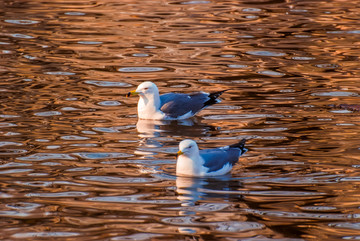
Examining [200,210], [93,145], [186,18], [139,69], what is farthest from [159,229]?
[186,18]

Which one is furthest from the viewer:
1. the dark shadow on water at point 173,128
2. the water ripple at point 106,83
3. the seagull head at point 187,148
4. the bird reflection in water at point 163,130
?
the water ripple at point 106,83

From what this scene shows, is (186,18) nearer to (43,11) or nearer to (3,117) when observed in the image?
(43,11)

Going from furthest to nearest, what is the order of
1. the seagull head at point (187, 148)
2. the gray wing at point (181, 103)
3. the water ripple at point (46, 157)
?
the gray wing at point (181, 103) → the water ripple at point (46, 157) → the seagull head at point (187, 148)

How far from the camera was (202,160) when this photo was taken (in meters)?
9.27

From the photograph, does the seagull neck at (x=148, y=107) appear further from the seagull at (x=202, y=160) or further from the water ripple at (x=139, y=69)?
the water ripple at (x=139, y=69)

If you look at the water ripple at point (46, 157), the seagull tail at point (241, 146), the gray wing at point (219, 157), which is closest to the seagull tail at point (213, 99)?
the seagull tail at point (241, 146)

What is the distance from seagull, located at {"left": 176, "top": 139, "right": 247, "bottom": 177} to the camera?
912cm

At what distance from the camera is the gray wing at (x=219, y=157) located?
928 centimetres

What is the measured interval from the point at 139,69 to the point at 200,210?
815 centimetres

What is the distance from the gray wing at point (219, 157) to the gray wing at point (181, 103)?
305 cm

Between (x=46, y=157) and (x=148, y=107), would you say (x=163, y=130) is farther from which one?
(x=46, y=157)

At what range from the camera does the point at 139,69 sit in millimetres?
15859

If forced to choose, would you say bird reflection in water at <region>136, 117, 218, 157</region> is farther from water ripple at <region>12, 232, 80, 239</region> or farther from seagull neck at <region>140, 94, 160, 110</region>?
water ripple at <region>12, 232, 80, 239</region>

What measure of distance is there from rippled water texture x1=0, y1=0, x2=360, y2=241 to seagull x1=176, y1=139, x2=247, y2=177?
4.6 inches
